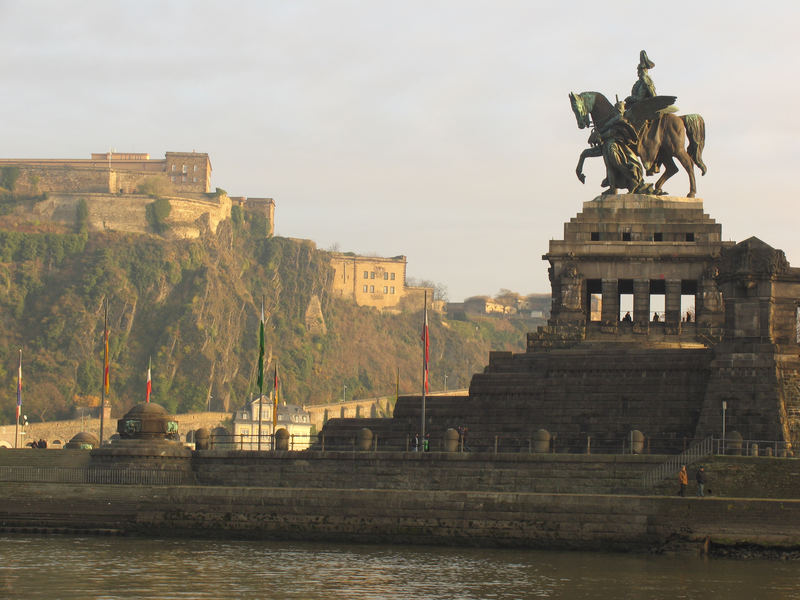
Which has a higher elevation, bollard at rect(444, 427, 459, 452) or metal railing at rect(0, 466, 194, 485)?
bollard at rect(444, 427, 459, 452)

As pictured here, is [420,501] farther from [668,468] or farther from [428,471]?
[668,468]

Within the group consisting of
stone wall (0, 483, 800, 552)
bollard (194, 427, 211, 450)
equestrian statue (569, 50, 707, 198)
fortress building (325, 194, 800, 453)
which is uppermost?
equestrian statue (569, 50, 707, 198)

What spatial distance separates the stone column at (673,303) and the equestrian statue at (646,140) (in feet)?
15.7

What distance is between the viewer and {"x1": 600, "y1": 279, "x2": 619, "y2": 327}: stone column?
7062cm

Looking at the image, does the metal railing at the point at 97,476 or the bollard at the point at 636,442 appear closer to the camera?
the bollard at the point at 636,442

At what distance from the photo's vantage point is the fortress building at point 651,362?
2156 inches

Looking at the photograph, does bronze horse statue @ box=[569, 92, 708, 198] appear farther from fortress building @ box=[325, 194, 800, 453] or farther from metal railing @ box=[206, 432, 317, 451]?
metal railing @ box=[206, 432, 317, 451]

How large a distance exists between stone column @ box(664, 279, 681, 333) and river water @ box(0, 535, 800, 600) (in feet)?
73.6

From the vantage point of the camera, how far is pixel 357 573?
148 ft

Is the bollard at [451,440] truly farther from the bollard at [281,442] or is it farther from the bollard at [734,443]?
the bollard at [734,443]

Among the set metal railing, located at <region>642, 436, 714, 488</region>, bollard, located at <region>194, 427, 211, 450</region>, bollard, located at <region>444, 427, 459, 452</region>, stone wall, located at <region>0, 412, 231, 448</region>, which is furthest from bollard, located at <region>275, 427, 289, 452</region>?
stone wall, located at <region>0, 412, 231, 448</region>

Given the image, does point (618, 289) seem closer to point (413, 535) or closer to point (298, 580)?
point (413, 535)

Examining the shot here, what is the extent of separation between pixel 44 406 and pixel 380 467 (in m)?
148

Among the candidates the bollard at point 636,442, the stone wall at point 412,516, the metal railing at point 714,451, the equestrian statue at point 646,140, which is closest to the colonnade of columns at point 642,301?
the equestrian statue at point 646,140
